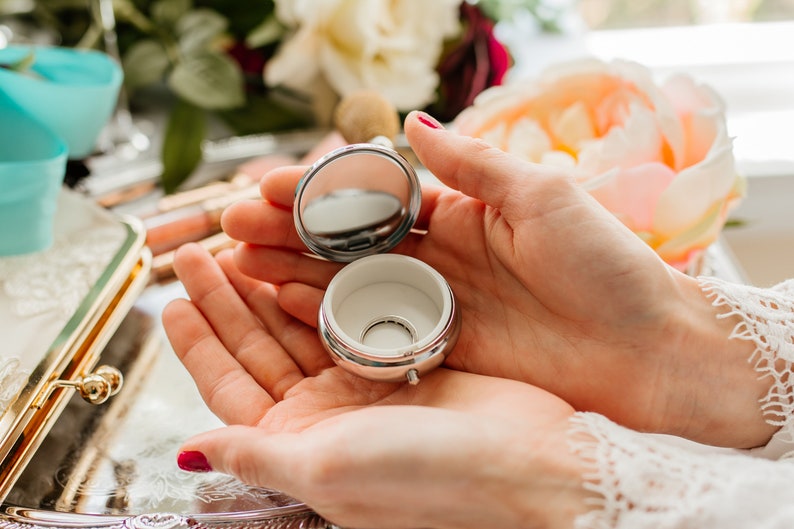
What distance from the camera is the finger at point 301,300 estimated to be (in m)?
0.83

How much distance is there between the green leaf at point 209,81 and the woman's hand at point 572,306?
340 millimetres

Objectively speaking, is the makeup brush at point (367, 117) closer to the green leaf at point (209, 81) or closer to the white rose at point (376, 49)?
the white rose at point (376, 49)

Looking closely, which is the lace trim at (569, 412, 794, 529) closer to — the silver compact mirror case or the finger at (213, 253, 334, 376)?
the silver compact mirror case

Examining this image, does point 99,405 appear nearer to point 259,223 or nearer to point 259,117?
point 259,223

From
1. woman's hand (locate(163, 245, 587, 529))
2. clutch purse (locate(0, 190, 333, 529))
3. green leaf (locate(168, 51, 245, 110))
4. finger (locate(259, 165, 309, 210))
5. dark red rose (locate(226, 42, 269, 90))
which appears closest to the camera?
woman's hand (locate(163, 245, 587, 529))

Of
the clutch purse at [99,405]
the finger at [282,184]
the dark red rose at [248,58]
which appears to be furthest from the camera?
the dark red rose at [248,58]

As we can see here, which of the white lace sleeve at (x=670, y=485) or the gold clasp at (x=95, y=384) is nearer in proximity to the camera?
the white lace sleeve at (x=670, y=485)

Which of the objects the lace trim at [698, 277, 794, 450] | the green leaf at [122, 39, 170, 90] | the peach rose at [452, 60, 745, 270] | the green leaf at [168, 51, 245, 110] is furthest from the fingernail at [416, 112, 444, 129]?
the green leaf at [122, 39, 170, 90]

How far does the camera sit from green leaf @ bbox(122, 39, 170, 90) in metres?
1.15

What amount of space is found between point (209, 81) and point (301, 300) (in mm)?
454

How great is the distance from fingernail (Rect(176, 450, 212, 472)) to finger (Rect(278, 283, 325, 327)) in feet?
0.68

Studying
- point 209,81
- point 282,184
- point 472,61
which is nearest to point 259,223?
point 282,184

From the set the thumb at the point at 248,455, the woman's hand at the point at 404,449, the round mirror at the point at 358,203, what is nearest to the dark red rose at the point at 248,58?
the round mirror at the point at 358,203

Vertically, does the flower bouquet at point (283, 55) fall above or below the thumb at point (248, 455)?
above
